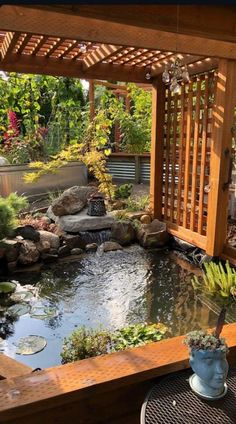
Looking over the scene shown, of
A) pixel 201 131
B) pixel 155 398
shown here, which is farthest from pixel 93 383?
pixel 201 131

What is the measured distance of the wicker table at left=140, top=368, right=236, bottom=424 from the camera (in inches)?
42.0

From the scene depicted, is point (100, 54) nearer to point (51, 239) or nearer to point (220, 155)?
point (220, 155)

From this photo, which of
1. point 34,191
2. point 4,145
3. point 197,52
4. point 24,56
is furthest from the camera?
point 4,145

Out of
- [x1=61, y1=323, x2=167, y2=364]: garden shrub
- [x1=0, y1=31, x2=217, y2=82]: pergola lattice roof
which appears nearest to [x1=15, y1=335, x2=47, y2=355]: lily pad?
[x1=61, y1=323, x2=167, y2=364]: garden shrub

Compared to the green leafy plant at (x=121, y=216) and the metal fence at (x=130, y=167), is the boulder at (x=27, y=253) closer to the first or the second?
the green leafy plant at (x=121, y=216)

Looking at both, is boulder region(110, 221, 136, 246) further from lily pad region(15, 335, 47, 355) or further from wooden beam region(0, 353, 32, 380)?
wooden beam region(0, 353, 32, 380)

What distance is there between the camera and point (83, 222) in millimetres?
4840

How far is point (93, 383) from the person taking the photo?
1.21 m

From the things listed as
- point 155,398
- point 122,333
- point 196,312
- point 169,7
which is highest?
point 169,7

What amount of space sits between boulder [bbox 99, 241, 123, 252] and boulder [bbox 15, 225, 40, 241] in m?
0.87

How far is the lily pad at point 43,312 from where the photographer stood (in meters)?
2.91

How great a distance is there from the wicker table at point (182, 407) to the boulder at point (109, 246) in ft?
11.0

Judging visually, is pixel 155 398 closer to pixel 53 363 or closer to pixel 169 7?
pixel 53 363

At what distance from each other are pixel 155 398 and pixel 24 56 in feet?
12.8
